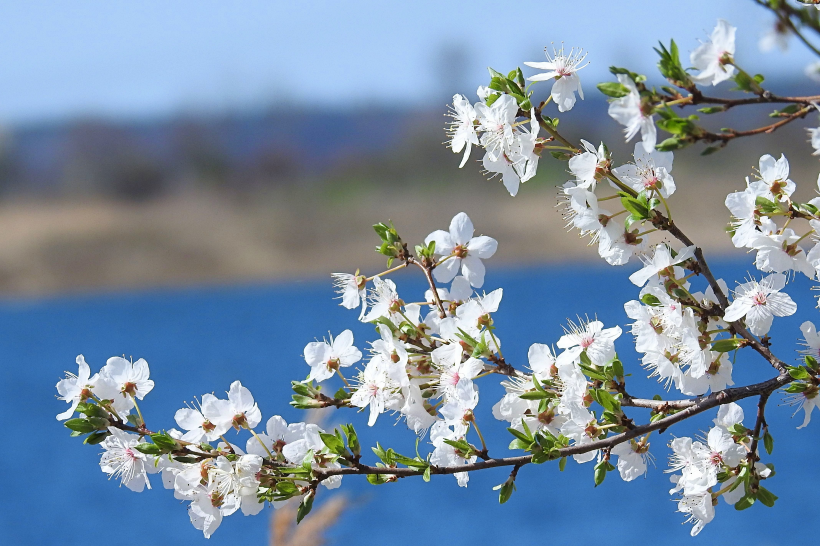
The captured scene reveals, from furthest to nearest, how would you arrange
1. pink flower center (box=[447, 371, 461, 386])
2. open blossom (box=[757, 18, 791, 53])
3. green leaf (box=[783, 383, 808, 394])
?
pink flower center (box=[447, 371, 461, 386])
green leaf (box=[783, 383, 808, 394])
open blossom (box=[757, 18, 791, 53])

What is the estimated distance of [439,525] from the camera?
24.8 feet

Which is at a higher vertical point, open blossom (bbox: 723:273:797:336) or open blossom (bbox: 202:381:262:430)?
open blossom (bbox: 202:381:262:430)

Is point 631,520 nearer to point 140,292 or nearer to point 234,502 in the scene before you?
point 234,502

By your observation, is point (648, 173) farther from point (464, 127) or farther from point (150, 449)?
point (150, 449)

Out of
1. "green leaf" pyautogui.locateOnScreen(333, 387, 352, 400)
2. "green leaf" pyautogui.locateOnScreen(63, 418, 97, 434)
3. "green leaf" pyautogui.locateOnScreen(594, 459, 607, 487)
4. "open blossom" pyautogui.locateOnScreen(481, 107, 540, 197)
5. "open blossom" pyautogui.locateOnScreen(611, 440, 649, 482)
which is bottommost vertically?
"open blossom" pyautogui.locateOnScreen(611, 440, 649, 482)

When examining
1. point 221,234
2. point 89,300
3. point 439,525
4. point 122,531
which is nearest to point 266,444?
point 439,525

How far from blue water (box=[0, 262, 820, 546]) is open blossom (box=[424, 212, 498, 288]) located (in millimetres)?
1410

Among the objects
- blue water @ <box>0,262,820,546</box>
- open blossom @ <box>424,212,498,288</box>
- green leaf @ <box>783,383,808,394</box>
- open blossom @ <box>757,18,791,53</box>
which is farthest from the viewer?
blue water @ <box>0,262,820,546</box>

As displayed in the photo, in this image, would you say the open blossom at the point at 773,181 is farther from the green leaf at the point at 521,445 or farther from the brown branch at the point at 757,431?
the green leaf at the point at 521,445

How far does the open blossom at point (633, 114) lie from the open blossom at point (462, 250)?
1.20ft

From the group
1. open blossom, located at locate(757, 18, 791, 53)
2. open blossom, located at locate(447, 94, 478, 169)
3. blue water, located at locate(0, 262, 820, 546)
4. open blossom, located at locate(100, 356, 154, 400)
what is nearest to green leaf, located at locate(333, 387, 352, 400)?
open blossom, located at locate(100, 356, 154, 400)

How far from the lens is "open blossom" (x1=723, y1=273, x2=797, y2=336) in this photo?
1.02 meters

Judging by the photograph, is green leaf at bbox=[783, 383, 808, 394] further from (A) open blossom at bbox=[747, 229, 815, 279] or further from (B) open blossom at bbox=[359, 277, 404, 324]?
(B) open blossom at bbox=[359, 277, 404, 324]

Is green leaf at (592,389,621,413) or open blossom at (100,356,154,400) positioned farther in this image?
open blossom at (100,356,154,400)
